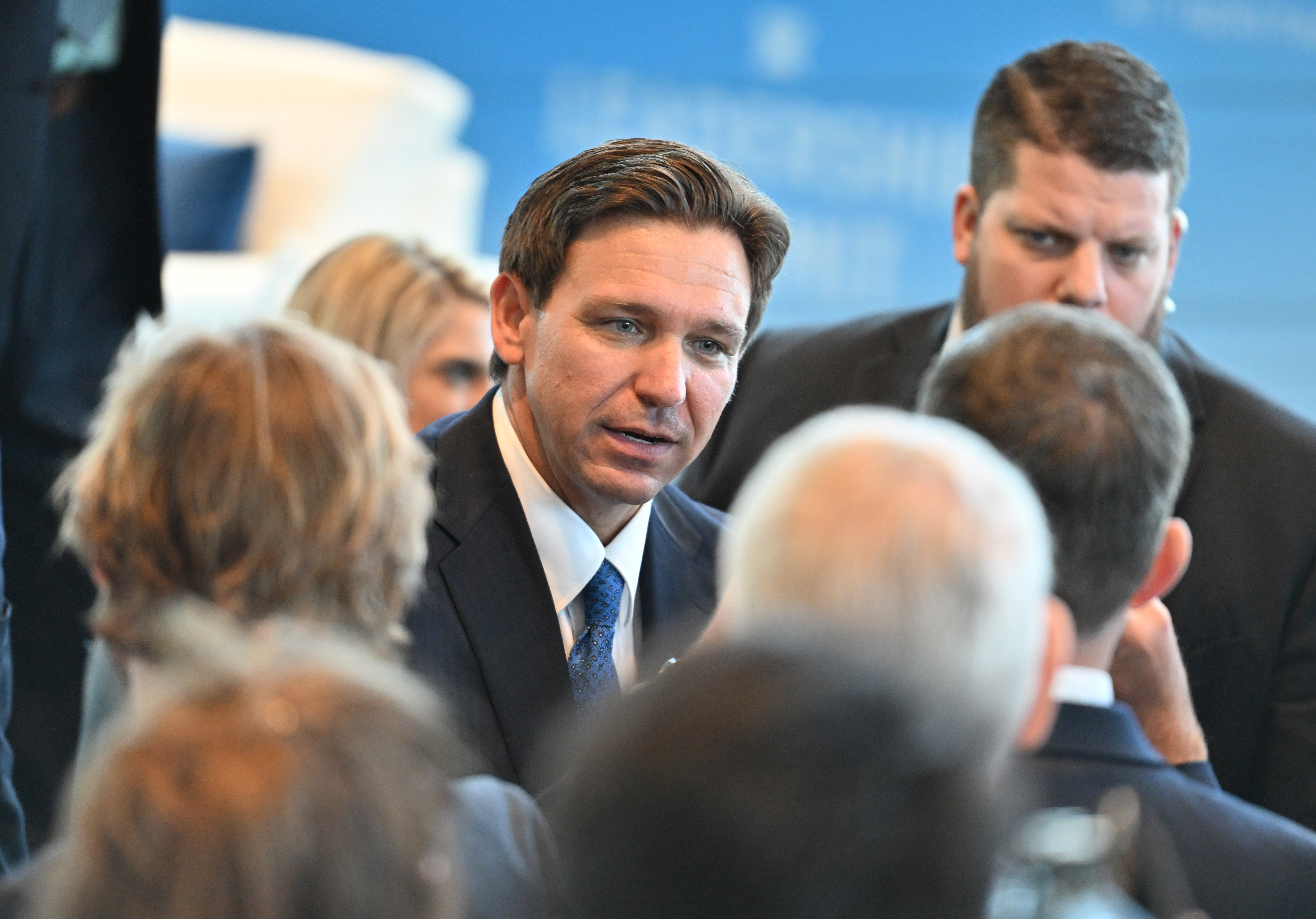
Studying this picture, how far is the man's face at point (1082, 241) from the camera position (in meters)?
2.16

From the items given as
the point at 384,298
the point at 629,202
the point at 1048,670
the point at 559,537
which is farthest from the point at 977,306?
the point at 1048,670

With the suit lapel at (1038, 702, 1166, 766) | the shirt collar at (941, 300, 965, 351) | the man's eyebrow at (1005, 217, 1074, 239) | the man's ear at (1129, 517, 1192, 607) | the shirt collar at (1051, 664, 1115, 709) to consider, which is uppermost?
the man's eyebrow at (1005, 217, 1074, 239)

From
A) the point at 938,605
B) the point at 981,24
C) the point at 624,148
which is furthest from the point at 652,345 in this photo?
the point at 981,24

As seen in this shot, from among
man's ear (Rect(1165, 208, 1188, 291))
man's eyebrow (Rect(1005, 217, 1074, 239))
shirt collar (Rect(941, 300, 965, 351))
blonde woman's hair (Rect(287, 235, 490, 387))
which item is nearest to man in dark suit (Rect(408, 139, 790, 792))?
man's eyebrow (Rect(1005, 217, 1074, 239))

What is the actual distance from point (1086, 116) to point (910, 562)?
62.8 inches

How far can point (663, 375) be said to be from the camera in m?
1.76

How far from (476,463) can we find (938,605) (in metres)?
1.09

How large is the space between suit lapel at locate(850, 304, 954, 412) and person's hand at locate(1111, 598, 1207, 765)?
0.97 m

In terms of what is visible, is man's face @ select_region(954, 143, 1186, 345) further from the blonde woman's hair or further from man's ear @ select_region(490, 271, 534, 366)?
the blonde woman's hair

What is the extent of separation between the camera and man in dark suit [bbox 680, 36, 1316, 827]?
6.61ft

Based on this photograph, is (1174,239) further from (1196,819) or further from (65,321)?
(65,321)

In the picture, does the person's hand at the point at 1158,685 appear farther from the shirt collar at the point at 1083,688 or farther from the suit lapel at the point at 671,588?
→ the suit lapel at the point at 671,588

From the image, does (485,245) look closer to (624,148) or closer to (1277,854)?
(624,148)

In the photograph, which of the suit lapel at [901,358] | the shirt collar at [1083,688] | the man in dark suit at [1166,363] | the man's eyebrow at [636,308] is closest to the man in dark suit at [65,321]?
the man's eyebrow at [636,308]
